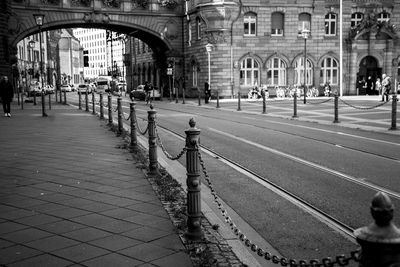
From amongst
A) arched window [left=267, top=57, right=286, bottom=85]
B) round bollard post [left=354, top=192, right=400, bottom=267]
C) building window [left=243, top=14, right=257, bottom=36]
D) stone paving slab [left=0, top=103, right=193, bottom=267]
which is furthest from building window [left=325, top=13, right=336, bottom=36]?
round bollard post [left=354, top=192, right=400, bottom=267]

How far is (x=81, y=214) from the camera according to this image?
19.0 feet

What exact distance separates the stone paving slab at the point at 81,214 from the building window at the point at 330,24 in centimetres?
3717

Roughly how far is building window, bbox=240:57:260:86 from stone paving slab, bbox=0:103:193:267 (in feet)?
108

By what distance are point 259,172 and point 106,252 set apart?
4798 mm

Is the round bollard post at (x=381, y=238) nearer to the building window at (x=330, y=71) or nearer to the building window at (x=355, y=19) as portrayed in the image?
the building window at (x=330, y=71)

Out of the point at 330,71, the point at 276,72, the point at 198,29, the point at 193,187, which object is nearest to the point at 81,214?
the point at 193,187

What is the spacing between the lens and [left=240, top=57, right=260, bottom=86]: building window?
42.8 m

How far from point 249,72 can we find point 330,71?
7.62 metres

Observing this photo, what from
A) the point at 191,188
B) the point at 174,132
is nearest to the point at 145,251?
the point at 191,188

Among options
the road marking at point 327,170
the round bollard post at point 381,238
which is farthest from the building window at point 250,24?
the round bollard post at point 381,238

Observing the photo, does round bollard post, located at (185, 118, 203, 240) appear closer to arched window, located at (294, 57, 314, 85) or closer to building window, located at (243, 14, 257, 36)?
building window, located at (243, 14, 257, 36)

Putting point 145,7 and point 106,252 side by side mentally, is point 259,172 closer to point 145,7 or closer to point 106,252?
point 106,252

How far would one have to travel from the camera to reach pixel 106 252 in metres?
4.48

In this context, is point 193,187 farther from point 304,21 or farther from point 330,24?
point 330,24
